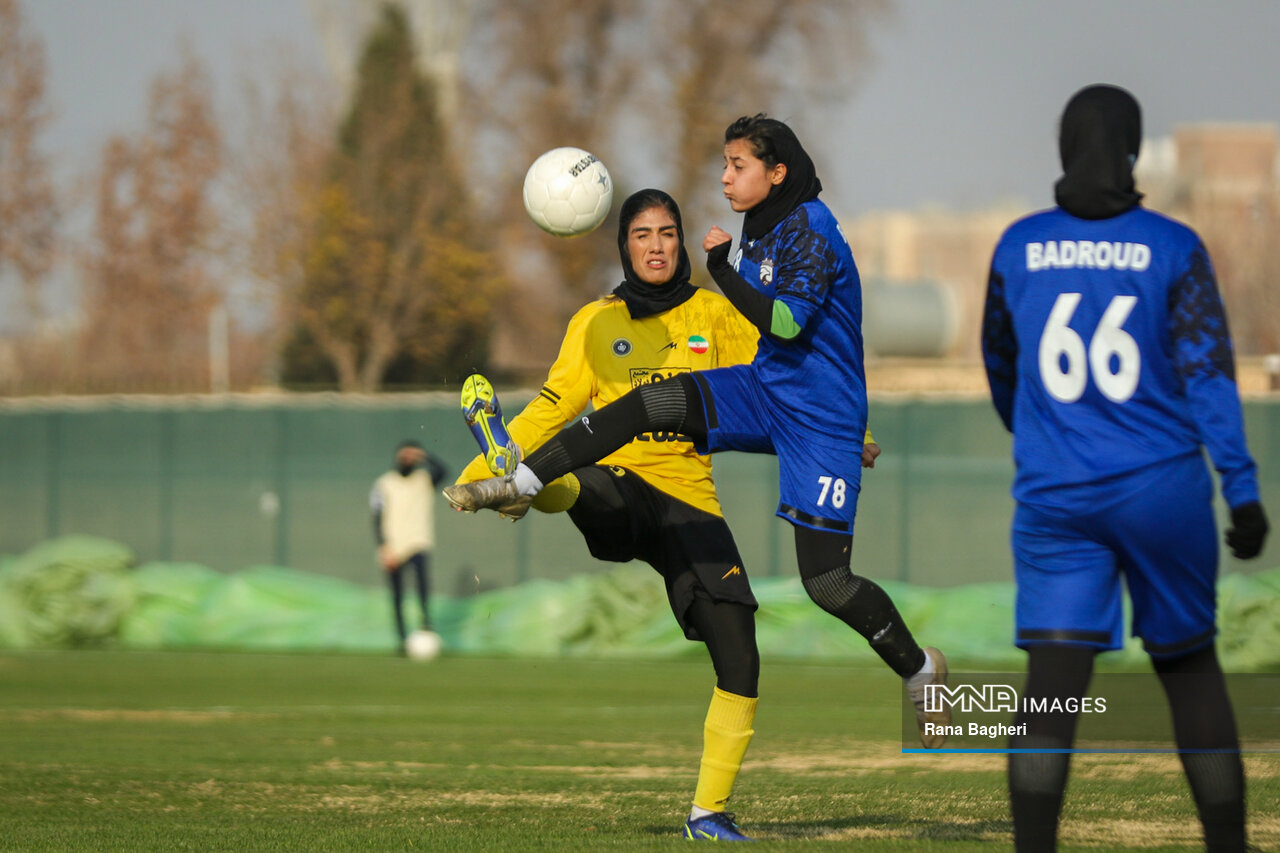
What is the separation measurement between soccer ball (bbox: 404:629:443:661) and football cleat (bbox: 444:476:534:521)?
11467mm

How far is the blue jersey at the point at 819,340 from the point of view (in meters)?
6.07

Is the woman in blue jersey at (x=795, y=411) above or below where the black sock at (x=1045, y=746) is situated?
above

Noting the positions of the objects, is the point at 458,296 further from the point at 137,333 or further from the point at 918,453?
the point at 918,453

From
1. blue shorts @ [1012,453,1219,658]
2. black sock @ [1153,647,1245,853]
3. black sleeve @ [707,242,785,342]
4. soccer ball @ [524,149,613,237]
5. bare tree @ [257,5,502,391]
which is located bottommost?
black sock @ [1153,647,1245,853]

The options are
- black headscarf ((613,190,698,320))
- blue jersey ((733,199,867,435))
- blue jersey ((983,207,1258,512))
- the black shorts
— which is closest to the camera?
blue jersey ((983,207,1258,512))

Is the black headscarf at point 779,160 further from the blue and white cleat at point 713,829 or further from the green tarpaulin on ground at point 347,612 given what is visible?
the green tarpaulin on ground at point 347,612

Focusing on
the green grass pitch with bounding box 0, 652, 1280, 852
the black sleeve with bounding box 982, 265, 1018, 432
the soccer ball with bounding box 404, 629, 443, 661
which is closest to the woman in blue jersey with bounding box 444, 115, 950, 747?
the green grass pitch with bounding box 0, 652, 1280, 852

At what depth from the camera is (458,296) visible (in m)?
34.9

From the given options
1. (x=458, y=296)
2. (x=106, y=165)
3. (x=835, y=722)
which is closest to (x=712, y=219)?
(x=458, y=296)

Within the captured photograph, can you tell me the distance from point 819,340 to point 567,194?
5.26 ft

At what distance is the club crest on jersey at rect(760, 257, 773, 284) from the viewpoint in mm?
6129

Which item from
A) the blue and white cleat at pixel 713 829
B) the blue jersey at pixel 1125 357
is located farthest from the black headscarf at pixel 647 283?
the blue jersey at pixel 1125 357

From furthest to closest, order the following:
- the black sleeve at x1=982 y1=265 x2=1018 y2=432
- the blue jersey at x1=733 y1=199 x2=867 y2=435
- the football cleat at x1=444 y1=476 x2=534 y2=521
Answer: the football cleat at x1=444 y1=476 x2=534 y2=521, the blue jersey at x1=733 y1=199 x2=867 y2=435, the black sleeve at x1=982 y1=265 x2=1018 y2=432

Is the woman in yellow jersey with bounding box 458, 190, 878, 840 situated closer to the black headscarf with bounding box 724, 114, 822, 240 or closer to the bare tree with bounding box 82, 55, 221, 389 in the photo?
the black headscarf with bounding box 724, 114, 822, 240
